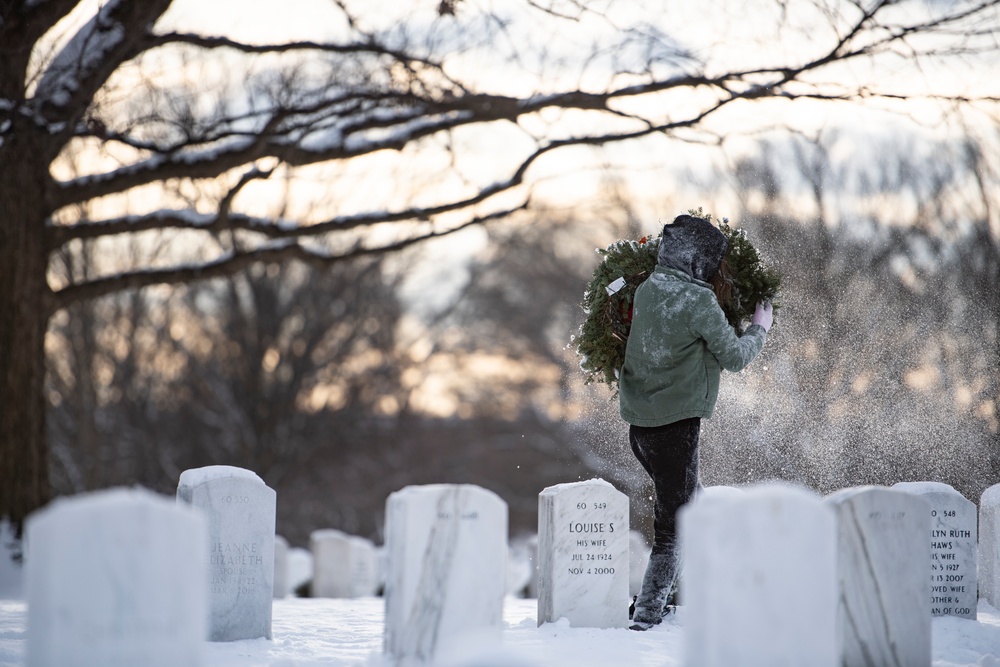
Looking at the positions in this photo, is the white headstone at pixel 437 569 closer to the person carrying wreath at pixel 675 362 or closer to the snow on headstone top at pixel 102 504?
the snow on headstone top at pixel 102 504

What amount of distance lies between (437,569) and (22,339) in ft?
25.5

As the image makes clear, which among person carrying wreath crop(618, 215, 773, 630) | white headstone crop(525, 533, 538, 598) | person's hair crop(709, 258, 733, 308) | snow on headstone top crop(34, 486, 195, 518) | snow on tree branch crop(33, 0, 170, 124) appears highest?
snow on tree branch crop(33, 0, 170, 124)

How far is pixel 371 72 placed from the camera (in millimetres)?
11758

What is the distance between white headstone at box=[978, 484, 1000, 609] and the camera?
8.10 m

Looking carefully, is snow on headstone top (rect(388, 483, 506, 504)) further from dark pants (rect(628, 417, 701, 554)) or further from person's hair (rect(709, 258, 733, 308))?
person's hair (rect(709, 258, 733, 308))

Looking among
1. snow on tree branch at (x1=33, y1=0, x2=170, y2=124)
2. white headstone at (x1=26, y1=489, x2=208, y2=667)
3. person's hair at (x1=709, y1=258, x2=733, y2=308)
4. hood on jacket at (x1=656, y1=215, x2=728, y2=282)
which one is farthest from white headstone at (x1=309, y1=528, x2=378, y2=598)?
white headstone at (x1=26, y1=489, x2=208, y2=667)

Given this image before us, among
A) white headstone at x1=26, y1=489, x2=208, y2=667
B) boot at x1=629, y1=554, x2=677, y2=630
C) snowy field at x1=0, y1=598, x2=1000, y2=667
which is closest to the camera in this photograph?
white headstone at x1=26, y1=489, x2=208, y2=667

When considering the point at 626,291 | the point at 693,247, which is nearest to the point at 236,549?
the point at 626,291

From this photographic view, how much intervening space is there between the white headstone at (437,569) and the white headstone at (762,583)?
4.15 feet

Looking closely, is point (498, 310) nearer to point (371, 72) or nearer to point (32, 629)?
point (371, 72)

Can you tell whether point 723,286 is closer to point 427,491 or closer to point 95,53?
point 427,491

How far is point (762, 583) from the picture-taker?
3.88 metres

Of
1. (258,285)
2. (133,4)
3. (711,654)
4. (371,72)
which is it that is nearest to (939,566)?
(711,654)

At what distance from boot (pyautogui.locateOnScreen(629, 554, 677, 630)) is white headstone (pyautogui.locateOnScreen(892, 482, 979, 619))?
1841 mm
